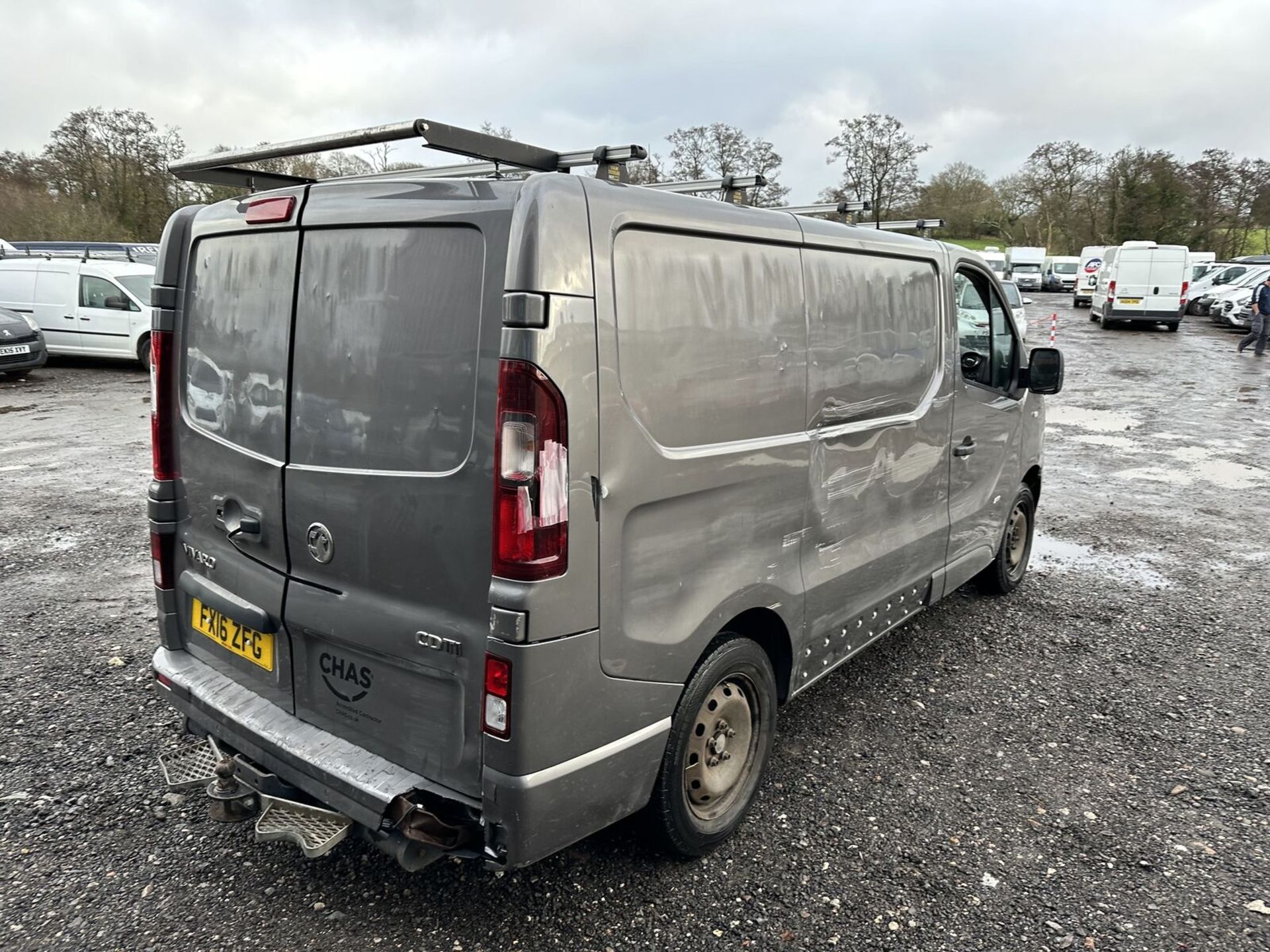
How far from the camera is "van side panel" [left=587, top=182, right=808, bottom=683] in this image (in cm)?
241

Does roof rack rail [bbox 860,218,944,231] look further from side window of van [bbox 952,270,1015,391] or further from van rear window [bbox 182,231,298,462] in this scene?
van rear window [bbox 182,231,298,462]

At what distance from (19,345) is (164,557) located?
539 inches

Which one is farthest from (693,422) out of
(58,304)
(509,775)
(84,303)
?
(58,304)

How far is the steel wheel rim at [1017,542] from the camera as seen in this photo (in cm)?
545

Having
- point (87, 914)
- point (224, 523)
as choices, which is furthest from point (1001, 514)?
point (87, 914)

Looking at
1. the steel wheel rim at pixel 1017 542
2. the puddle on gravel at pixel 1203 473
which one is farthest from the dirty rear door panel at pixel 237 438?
the puddle on gravel at pixel 1203 473

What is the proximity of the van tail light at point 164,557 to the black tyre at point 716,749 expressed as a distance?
1.90 meters

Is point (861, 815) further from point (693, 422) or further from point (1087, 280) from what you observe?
point (1087, 280)

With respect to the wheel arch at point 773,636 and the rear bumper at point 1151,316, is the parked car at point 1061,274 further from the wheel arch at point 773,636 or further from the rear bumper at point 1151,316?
the wheel arch at point 773,636

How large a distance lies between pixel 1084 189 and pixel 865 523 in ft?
179

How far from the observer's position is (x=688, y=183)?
3127 mm

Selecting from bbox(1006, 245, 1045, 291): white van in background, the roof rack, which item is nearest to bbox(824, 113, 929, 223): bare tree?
bbox(1006, 245, 1045, 291): white van in background

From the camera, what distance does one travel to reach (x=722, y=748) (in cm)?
309

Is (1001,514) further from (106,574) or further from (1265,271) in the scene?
(1265,271)
